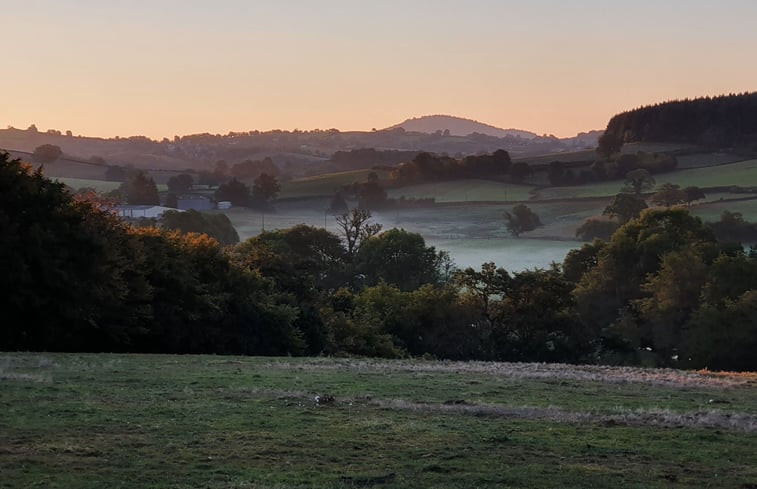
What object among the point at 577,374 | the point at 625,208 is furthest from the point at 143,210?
the point at 577,374

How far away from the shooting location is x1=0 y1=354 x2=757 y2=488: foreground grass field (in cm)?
1162

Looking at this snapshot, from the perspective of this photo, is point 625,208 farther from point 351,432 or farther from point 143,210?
point 351,432

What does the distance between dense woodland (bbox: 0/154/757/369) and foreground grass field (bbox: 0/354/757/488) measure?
12.4 meters

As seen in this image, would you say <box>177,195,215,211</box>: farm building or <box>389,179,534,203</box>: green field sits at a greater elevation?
<box>389,179,534,203</box>: green field

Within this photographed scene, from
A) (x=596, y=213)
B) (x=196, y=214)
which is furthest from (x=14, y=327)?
(x=596, y=213)

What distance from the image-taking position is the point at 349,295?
210 feet

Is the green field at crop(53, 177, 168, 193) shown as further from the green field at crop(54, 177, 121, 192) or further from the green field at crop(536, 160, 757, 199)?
the green field at crop(536, 160, 757, 199)

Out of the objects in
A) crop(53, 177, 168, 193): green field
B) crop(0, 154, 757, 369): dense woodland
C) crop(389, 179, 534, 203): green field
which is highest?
crop(53, 177, 168, 193): green field

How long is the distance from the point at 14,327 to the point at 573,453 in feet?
93.3

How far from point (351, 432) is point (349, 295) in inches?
1944

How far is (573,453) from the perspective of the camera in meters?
13.5

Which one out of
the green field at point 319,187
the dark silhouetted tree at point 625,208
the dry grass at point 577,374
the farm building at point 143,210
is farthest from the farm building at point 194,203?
the dry grass at point 577,374

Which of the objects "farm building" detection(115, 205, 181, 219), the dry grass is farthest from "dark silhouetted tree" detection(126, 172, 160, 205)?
the dry grass

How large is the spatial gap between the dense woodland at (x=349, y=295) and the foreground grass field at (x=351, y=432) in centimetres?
1244
